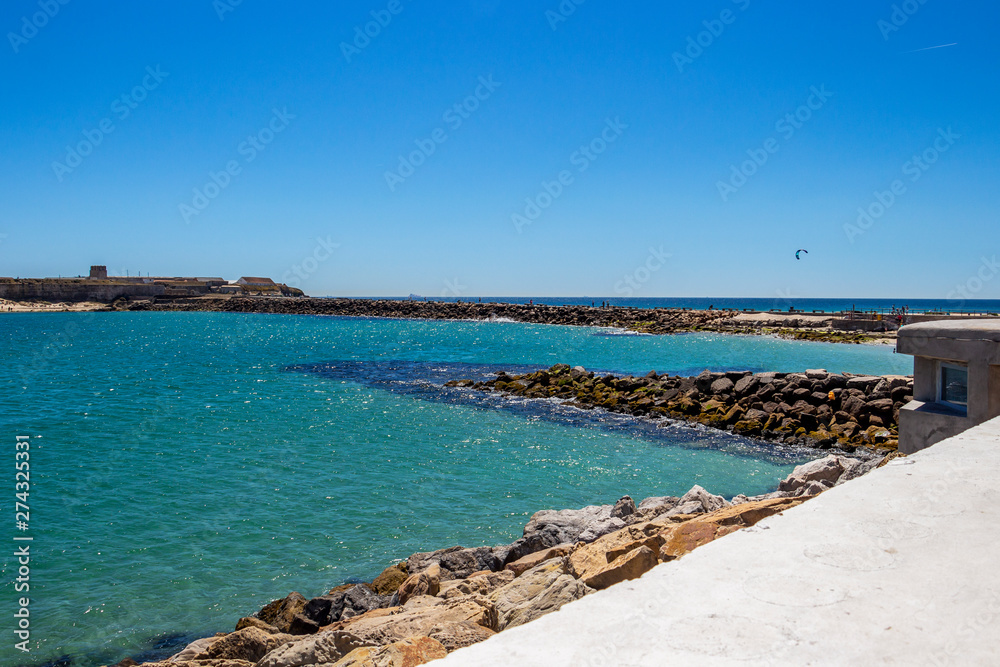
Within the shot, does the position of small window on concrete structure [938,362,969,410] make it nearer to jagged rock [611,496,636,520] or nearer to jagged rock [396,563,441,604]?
jagged rock [611,496,636,520]

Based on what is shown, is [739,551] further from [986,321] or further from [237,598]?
[237,598]

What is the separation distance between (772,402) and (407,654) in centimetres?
1546

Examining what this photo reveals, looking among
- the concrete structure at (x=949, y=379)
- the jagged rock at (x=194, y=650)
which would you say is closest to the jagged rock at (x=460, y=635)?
the jagged rock at (x=194, y=650)

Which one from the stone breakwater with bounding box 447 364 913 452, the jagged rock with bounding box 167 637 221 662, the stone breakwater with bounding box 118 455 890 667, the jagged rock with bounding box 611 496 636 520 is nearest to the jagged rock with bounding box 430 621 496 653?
the stone breakwater with bounding box 118 455 890 667

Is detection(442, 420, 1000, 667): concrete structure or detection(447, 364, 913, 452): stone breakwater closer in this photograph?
detection(442, 420, 1000, 667): concrete structure

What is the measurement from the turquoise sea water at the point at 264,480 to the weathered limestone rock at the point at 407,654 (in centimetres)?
367

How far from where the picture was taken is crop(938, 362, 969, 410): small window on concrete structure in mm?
6547

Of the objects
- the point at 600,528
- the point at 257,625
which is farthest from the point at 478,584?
the point at 257,625

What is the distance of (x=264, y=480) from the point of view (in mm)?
11148

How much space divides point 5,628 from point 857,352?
37709 mm

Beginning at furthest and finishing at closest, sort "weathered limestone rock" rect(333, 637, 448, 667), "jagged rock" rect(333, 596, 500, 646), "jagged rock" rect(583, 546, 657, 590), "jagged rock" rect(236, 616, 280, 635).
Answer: "jagged rock" rect(236, 616, 280, 635)
"jagged rock" rect(333, 596, 500, 646)
"jagged rock" rect(583, 546, 657, 590)
"weathered limestone rock" rect(333, 637, 448, 667)

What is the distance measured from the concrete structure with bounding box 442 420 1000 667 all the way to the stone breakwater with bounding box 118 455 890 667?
40.9 inches

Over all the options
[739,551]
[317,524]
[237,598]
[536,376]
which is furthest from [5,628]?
[536,376]

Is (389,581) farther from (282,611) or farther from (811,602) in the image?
(811,602)
